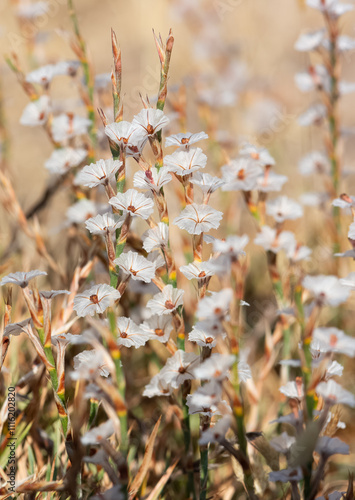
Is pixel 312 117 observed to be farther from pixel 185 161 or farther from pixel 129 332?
pixel 129 332

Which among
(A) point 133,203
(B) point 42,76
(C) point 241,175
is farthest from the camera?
(B) point 42,76

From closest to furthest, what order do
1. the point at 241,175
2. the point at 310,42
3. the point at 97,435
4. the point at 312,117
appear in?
1. the point at 97,435
2. the point at 241,175
3. the point at 310,42
4. the point at 312,117

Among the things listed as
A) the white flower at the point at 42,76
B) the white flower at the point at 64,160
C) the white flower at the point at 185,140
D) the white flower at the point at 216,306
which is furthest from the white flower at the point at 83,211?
the white flower at the point at 216,306

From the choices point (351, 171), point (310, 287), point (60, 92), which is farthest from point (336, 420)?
point (60, 92)

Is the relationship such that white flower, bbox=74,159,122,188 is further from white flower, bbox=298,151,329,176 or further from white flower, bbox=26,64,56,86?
white flower, bbox=298,151,329,176

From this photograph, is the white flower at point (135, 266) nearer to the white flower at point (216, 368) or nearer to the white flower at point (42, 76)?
the white flower at point (216, 368)

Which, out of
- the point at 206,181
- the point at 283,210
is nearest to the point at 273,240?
the point at 283,210

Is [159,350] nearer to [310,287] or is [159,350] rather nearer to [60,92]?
[310,287]

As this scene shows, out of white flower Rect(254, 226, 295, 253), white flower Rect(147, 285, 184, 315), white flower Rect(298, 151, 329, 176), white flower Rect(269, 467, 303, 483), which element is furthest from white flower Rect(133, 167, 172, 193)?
white flower Rect(298, 151, 329, 176)
